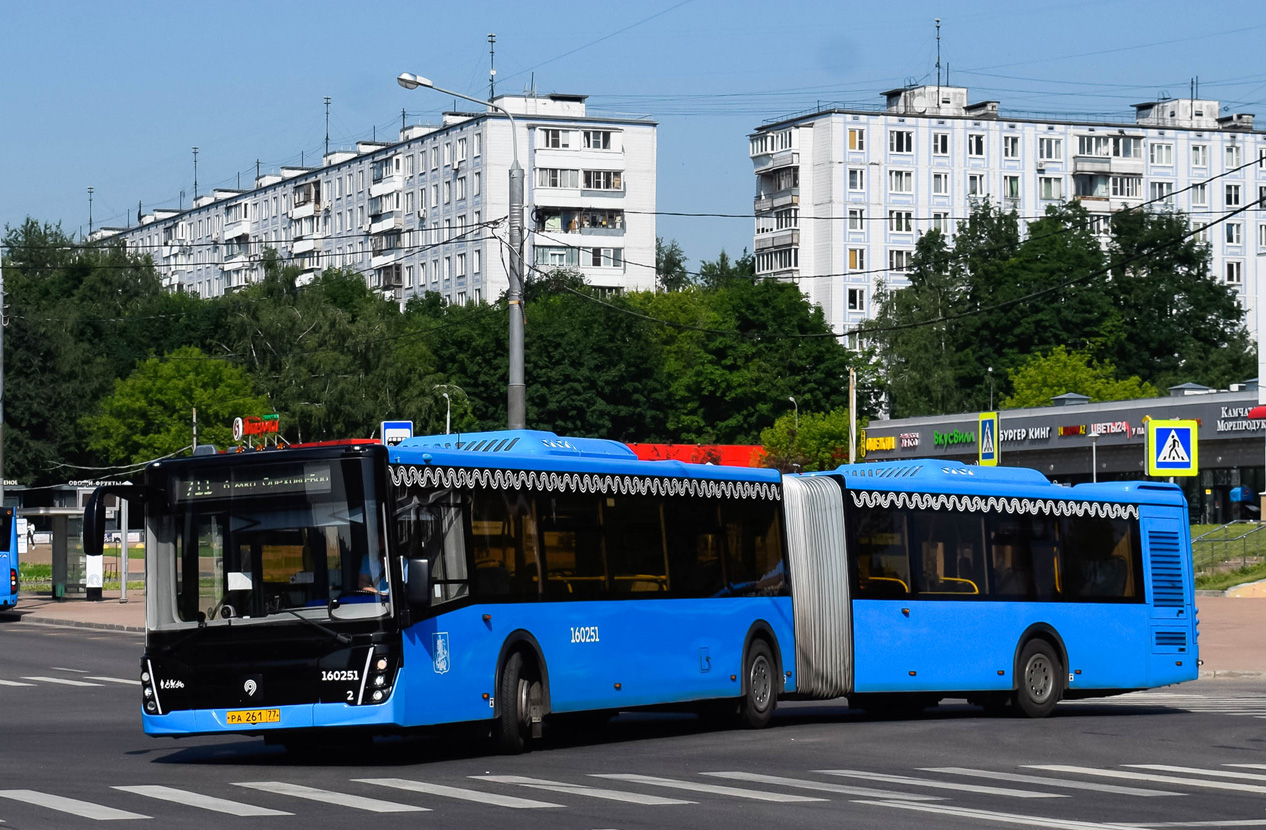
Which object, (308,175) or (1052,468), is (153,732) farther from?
(308,175)

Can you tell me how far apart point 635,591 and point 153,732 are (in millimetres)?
4748

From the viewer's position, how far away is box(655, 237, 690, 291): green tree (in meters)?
144

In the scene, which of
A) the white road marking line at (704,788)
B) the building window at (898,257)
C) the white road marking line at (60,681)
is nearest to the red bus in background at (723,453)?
the building window at (898,257)

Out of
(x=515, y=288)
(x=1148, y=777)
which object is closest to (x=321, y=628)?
(x=1148, y=777)

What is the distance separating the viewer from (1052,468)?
8156 cm

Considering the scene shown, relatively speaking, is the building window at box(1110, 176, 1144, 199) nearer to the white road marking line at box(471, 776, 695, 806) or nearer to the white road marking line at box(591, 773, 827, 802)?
the white road marking line at box(591, 773, 827, 802)

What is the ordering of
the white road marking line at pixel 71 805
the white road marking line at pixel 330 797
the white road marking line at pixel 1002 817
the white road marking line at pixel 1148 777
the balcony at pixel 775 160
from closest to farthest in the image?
the white road marking line at pixel 1002 817, the white road marking line at pixel 71 805, the white road marking line at pixel 330 797, the white road marking line at pixel 1148 777, the balcony at pixel 775 160

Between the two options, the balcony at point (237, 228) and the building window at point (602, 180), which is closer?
the building window at point (602, 180)

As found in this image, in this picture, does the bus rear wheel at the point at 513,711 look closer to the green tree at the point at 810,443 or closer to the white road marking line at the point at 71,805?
the white road marking line at the point at 71,805

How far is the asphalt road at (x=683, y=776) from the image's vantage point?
39.0 ft

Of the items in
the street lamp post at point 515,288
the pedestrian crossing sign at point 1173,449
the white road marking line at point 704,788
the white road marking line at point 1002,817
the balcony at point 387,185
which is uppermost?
the balcony at point 387,185

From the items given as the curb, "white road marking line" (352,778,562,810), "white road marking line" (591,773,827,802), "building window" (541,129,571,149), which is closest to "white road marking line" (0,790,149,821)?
"white road marking line" (352,778,562,810)

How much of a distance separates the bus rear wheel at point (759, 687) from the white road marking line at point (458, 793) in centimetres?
597

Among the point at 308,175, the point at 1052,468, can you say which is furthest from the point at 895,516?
the point at 308,175
